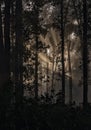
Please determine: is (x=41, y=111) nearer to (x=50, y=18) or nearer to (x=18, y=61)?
(x=18, y=61)

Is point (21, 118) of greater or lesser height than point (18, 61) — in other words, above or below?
below

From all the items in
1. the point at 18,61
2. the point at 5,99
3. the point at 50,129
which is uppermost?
the point at 18,61

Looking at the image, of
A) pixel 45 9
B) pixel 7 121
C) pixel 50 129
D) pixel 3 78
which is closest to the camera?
pixel 7 121

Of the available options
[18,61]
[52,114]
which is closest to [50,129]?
[52,114]

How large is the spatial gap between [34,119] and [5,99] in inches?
41.3

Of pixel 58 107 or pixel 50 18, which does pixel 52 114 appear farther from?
pixel 50 18

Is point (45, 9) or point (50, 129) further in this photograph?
point (45, 9)

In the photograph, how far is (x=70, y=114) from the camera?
14.1 metres

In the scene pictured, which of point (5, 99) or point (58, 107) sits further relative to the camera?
point (58, 107)

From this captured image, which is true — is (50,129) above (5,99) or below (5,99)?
below

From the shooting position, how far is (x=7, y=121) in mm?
12188

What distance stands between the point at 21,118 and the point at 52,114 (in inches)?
48.9

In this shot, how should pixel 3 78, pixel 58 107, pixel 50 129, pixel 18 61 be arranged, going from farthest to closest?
pixel 18 61 < pixel 3 78 < pixel 58 107 < pixel 50 129

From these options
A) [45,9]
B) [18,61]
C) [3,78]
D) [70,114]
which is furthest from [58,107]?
[45,9]
